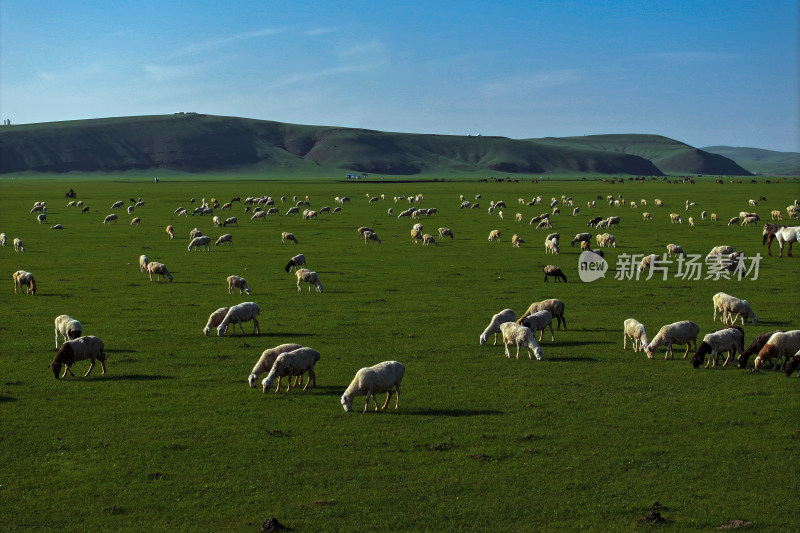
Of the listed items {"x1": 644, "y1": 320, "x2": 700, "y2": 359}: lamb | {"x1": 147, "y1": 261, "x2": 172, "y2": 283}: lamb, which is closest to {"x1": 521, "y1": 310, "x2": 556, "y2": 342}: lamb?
{"x1": 644, "y1": 320, "x2": 700, "y2": 359}: lamb

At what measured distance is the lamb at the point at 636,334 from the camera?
2216cm

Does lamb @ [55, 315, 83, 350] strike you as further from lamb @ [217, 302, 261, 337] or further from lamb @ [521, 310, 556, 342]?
lamb @ [521, 310, 556, 342]

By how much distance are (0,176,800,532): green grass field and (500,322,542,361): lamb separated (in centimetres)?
48

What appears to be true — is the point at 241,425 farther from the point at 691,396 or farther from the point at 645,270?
the point at 645,270

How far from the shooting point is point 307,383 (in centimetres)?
1894

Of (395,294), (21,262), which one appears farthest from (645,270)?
(21,262)

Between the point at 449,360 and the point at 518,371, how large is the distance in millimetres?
2208

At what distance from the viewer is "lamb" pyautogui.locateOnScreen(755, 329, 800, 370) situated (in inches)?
786

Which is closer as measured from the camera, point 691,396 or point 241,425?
point 241,425

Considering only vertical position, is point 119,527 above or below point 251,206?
below

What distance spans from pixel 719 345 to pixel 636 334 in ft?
8.07

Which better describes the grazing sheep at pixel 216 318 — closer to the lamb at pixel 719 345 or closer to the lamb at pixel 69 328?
the lamb at pixel 69 328

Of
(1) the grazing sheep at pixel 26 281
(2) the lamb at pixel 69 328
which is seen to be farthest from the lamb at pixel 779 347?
(1) the grazing sheep at pixel 26 281

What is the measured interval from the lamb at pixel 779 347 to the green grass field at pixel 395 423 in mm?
498
